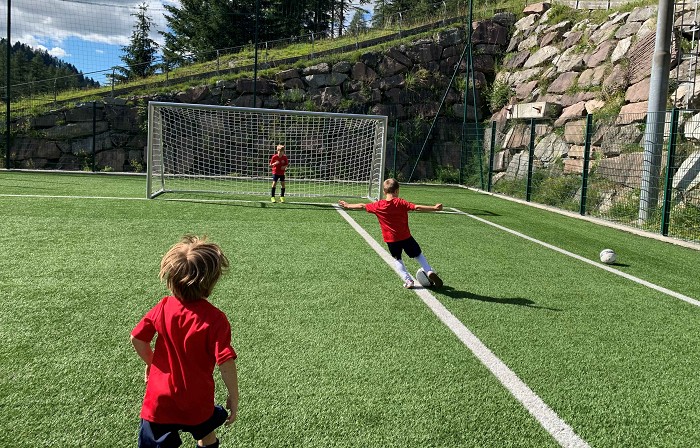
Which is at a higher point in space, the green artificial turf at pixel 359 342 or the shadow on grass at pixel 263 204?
the shadow on grass at pixel 263 204

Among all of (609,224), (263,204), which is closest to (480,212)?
(609,224)

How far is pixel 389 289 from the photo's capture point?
18.4 feet

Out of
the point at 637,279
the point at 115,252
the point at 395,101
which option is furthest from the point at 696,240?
the point at 395,101

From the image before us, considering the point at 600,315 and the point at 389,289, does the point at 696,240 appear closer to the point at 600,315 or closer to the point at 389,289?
the point at 600,315

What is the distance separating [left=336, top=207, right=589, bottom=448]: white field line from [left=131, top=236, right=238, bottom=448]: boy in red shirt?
1792 millimetres

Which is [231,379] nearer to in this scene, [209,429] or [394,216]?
[209,429]

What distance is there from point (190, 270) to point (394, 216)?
4.03 metres

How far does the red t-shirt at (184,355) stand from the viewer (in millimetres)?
1980

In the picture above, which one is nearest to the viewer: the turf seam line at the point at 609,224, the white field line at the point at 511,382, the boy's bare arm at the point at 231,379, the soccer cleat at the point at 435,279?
the boy's bare arm at the point at 231,379

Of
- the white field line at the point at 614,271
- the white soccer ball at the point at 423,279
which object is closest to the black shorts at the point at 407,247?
the white soccer ball at the point at 423,279

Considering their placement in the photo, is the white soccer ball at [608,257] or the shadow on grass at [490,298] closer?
the shadow on grass at [490,298]

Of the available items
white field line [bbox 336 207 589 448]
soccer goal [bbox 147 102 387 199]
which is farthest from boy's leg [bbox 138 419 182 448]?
soccer goal [bbox 147 102 387 199]

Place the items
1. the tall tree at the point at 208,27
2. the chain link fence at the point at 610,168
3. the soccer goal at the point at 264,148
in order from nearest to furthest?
1. the chain link fence at the point at 610,168
2. the soccer goal at the point at 264,148
3. the tall tree at the point at 208,27

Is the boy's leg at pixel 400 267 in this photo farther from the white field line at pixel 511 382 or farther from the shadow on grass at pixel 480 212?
the shadow on grass at pixel 480 212
